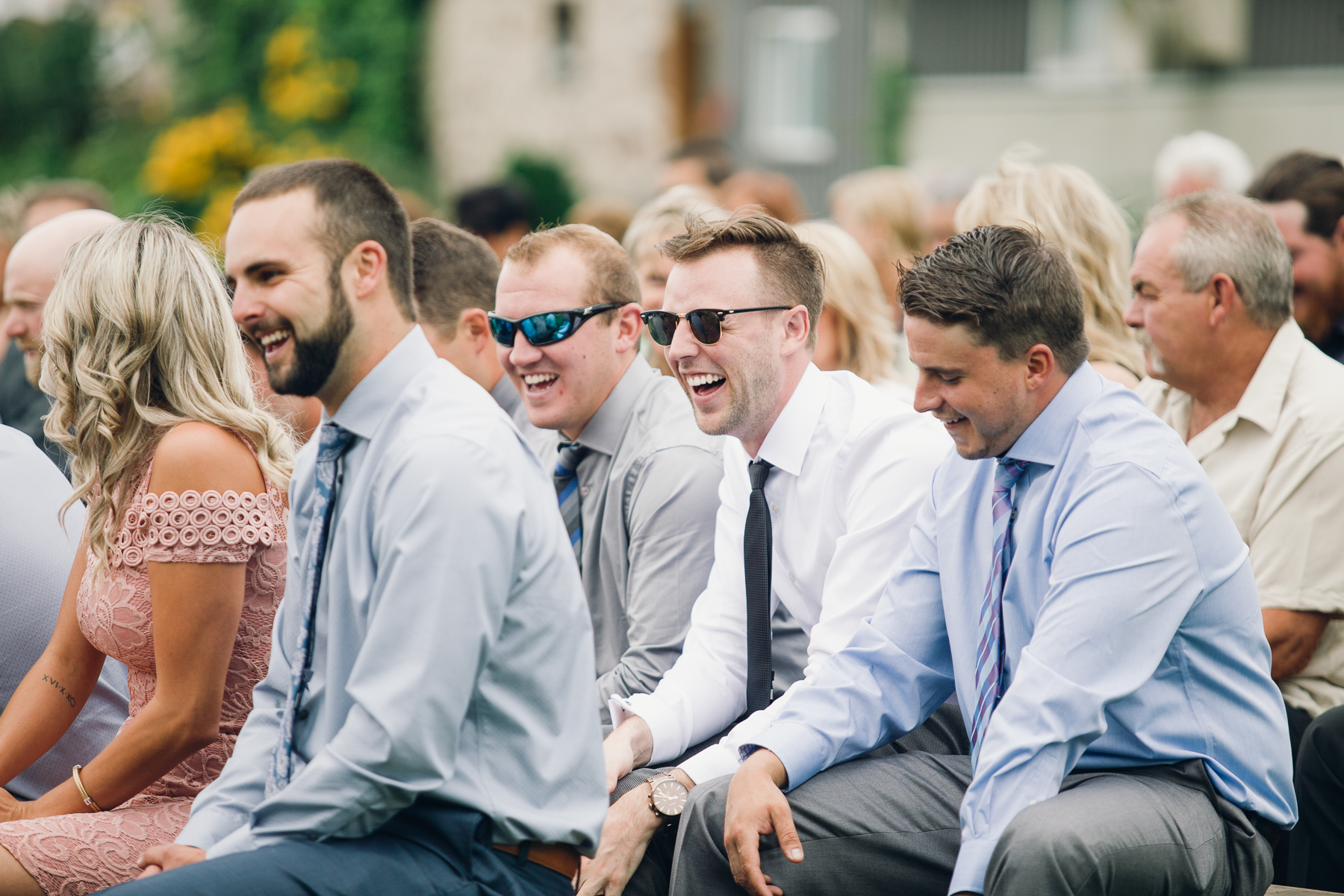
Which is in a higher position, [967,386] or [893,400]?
[967,386]

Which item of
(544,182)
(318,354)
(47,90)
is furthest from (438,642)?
(47,90)

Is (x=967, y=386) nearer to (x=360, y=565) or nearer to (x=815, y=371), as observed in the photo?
(x=815, y=371)

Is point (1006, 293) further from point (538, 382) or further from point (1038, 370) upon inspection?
point (538, 382)

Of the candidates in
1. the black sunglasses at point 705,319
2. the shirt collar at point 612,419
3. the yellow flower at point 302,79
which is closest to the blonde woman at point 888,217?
the shirt collar at point 612,419

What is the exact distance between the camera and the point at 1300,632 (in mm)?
3457

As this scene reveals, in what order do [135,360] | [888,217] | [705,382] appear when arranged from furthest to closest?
[888,217], [705,382], [135,360]

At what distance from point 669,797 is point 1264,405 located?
1.99 m

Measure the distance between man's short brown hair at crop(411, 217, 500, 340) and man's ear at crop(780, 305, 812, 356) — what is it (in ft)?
4.60

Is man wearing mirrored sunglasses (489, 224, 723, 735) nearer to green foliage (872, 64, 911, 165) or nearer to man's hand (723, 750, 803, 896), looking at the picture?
man's hand (723, 750, 803, 896)

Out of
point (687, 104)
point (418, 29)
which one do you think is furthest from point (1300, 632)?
point (418, 29)

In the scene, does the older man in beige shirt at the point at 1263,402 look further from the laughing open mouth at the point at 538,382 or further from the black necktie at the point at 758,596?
the laughing open mouth at the point at 538,382

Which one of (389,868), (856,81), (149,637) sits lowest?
(389,868)

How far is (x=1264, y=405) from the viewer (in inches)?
143

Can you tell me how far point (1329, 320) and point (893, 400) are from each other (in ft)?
8.34
